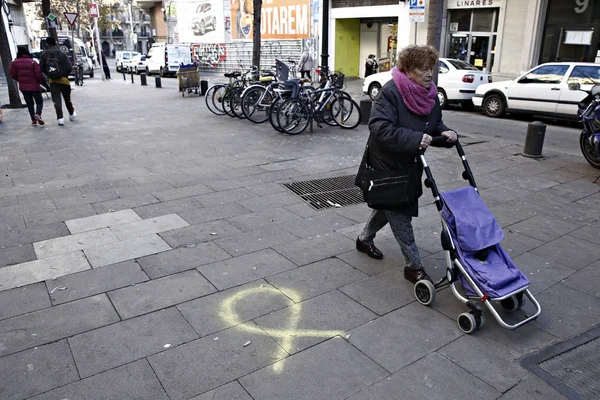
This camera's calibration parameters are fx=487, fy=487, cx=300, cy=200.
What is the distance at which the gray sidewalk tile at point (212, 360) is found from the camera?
2895mm

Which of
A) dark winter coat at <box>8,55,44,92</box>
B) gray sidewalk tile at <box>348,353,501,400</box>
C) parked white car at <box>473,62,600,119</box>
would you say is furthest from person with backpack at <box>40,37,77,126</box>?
parked white car at <box>473,62,600,119</box>

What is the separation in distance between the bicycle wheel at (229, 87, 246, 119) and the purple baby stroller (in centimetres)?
968

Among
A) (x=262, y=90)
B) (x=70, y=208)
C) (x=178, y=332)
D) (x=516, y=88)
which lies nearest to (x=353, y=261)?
(x=178, y=332)

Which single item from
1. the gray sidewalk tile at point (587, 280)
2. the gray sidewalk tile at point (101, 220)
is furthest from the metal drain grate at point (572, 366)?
the gray sidewalk tile at point (101, 220)

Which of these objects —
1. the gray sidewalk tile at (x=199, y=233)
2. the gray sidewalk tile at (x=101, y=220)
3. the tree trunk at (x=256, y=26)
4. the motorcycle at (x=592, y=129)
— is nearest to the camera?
the gray sidewalk tile at (x=199, y=233)

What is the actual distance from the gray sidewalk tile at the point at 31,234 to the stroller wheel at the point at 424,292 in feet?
12.0

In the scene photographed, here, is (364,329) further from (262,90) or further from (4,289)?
(262,90)

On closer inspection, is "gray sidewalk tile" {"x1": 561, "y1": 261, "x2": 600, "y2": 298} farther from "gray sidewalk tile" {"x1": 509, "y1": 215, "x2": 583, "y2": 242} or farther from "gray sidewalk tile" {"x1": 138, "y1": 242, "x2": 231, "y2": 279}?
"gray sidewalk tile" {"x1": 138, "y1": 242, "x2": 231, "y2": 279}

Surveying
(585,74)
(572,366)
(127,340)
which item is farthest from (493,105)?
(127,340)

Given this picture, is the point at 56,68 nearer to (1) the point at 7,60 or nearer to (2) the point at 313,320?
(1) the point at 7,60

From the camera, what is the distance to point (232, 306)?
12.3 feet

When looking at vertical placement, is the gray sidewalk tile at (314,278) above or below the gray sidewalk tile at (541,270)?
above

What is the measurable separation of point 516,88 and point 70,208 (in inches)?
468

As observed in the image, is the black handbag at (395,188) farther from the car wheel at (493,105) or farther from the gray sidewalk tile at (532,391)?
the car wheel at (493,105)
